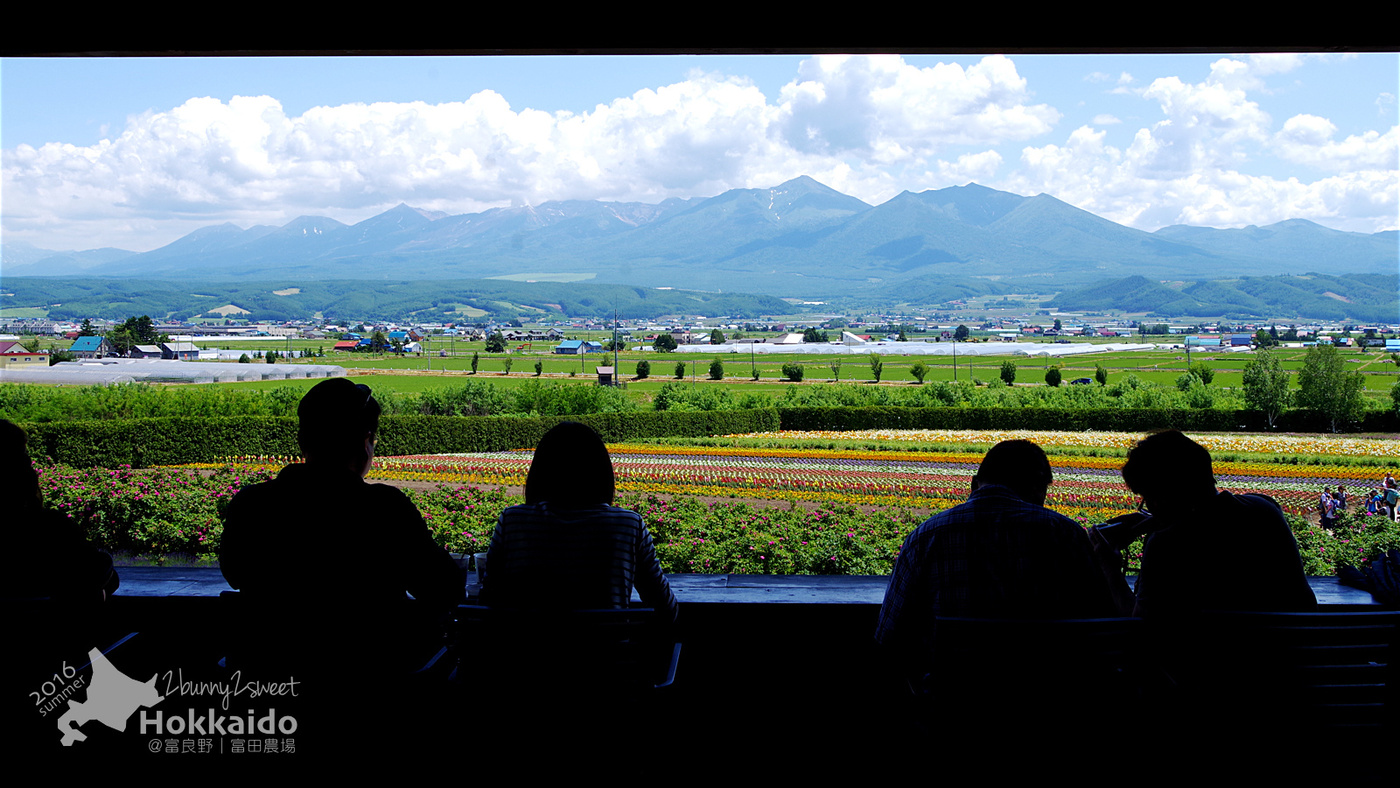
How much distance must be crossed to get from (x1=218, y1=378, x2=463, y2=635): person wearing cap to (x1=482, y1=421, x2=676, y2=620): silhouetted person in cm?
14

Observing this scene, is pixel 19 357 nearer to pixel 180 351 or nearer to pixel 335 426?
pixel 180 351

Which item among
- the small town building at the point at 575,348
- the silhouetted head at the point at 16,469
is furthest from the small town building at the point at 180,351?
the small town building at the point at 575,348

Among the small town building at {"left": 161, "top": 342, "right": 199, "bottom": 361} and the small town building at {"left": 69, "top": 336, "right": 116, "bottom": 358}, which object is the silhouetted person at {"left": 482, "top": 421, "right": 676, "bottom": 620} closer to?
the small town building at {"left": 69, "top": 336, "right": 116, "bottom": 358}

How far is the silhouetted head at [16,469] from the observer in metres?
1.88

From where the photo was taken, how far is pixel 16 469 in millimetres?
1897

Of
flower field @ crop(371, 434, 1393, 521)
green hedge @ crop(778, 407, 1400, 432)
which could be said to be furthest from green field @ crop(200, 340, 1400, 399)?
flower field @ crop(371, 434, 1393, 521)

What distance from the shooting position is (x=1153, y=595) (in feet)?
6.05

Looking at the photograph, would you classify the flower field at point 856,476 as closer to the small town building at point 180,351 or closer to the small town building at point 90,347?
the small town building at point 90,347

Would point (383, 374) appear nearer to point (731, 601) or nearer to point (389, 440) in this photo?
point (389, 440)

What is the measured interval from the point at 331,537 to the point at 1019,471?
1.49 metres

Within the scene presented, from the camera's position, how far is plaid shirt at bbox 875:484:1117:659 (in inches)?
A: 68.4

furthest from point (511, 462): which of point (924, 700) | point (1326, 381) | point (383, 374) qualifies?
point (383, 374)

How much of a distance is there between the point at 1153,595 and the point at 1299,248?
119233mm

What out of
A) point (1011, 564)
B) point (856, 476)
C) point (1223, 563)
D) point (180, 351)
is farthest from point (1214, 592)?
point (180, 351)
